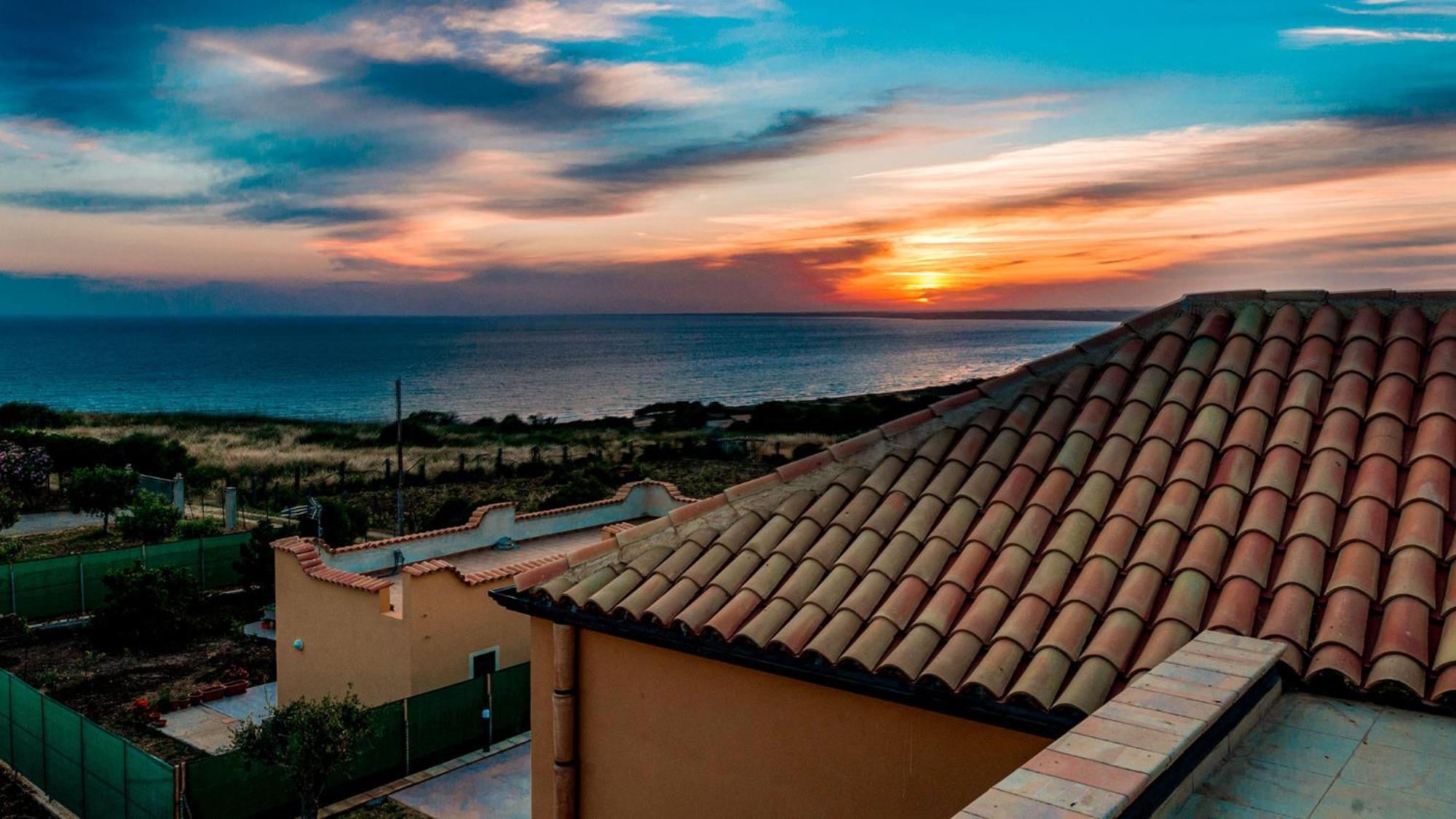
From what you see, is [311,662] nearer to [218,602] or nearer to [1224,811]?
[218,602]

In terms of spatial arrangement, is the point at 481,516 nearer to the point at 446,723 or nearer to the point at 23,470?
the point at 446,723

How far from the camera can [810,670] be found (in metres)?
6.34

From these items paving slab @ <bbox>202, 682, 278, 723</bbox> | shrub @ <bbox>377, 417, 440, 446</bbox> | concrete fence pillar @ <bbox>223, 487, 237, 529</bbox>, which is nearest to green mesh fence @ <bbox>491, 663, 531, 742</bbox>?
paving slab @ <bbox>202, 682, 278, 723</bbox>

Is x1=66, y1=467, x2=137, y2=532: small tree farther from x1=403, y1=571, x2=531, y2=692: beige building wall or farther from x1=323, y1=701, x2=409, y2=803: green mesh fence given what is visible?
x1=323, y1=701, x2=409, y2=803: green mesh fence

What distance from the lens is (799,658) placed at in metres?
6.41

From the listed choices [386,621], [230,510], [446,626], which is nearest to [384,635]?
[386,621]

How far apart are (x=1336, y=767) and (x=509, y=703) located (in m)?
Result: 14.9

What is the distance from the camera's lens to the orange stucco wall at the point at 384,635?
53.6 ft

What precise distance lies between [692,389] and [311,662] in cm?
12315

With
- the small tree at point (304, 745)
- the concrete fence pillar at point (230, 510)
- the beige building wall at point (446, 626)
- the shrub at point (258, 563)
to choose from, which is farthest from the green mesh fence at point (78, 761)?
the concrete fence pillar at point (230, 510)

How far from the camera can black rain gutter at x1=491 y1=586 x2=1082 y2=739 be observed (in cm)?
541

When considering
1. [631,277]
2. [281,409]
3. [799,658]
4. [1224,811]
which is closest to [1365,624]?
[1224,811]

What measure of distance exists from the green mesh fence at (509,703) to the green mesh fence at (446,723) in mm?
257

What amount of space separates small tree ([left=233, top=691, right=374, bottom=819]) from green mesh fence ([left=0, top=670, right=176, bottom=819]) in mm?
1059
